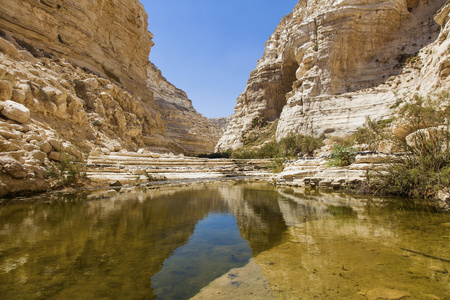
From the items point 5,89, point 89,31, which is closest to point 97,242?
point 5,89

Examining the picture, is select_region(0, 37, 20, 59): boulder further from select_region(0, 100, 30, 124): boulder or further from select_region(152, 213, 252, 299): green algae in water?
select_region(152, 213, 252, 299): green algae in water

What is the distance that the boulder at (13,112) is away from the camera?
8.39m

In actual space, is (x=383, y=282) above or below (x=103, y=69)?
below

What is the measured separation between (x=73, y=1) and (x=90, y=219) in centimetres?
2711

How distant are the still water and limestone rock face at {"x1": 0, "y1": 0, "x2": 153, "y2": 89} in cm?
2143

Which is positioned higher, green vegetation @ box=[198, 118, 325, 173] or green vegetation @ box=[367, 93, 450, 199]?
green vegetation @ box=[198, 118, 325, 173]

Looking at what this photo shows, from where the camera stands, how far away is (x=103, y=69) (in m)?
25.2

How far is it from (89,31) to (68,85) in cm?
942

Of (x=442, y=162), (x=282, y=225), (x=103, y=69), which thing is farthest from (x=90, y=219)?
(x=103, y=69)

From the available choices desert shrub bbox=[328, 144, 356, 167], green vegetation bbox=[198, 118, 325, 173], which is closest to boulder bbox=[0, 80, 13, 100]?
desert shrub bbox=[328, 144, 356, 167]

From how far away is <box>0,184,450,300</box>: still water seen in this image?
1878 millimetres

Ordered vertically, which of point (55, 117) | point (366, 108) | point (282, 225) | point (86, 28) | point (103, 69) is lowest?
point (282, 225)

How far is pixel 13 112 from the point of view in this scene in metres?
8.52

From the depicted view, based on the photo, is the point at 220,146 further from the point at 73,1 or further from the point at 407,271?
the point at 407,271
